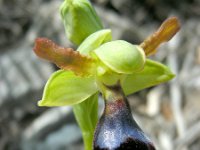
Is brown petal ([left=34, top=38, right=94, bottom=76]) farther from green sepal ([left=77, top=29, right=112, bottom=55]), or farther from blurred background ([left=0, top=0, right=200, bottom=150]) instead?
blurred background ([left=0, top=0, right=200, bottom=150])

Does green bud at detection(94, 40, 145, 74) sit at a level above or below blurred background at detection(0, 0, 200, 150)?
above

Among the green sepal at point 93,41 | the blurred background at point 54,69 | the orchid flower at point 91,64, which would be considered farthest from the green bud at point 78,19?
the blurred background at point 54,69

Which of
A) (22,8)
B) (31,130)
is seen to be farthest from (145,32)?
(31,130)

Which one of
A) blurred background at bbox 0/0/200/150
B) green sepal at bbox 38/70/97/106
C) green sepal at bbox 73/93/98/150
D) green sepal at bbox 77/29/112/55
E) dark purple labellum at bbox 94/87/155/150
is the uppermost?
green sepal at bbox 77/29/112/55

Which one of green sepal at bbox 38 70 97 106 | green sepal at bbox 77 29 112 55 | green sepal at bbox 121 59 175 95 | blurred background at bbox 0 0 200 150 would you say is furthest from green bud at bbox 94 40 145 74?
blurred background at bbox 0 0 200 150

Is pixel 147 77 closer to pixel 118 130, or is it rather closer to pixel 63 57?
pixel 118 130

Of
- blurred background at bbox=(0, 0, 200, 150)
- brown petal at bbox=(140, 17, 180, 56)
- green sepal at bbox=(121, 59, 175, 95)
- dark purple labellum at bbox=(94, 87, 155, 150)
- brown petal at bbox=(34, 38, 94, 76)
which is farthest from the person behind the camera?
blurred background at bbox=(0, 0, 200, 150)

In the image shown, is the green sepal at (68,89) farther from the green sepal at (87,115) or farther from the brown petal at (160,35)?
the brown petal at (160,35)
